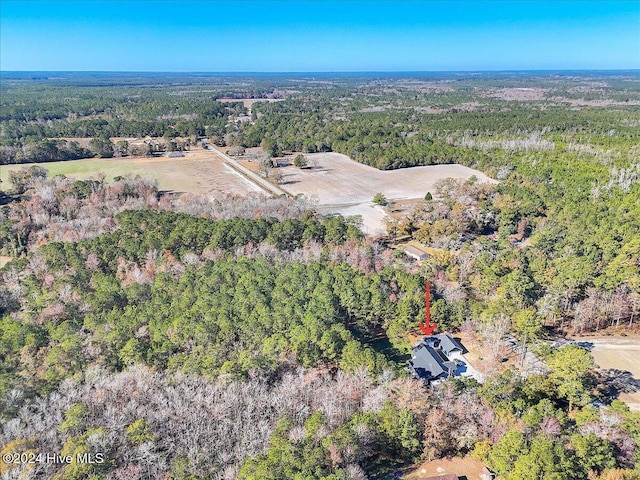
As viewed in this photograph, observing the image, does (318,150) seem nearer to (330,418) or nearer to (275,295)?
(275,295)

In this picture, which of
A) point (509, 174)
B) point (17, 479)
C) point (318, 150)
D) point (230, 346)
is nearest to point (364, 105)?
point (318, 150)

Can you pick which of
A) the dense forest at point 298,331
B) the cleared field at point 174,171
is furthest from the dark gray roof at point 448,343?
the cleared field at point 174,171

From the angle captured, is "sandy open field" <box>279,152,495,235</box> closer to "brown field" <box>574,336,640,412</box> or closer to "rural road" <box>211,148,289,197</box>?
"rural road" <box>211,148,289,197</box>

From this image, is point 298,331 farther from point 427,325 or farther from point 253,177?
point 253,177

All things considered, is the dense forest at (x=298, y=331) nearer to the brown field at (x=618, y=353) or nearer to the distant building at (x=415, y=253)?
the brown field at (x=618, y=353)

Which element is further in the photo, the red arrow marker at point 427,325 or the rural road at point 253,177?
the rural road at point 253,177

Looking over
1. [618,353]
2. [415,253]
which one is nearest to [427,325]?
[618,353]
